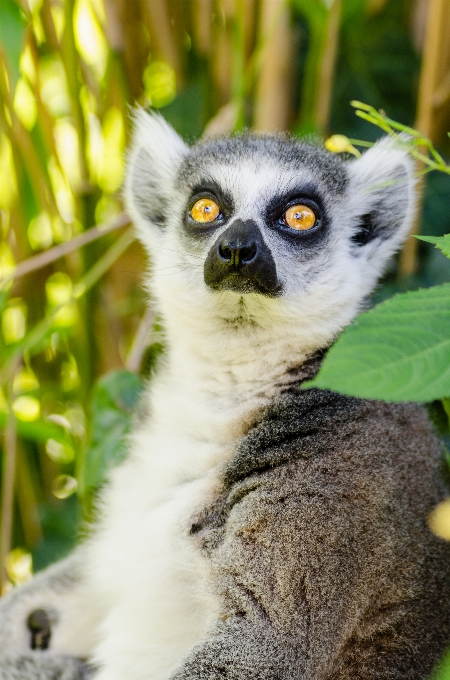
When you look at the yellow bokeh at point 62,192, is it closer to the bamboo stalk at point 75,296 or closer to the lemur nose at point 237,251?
the bamboo stalk at point 75,296

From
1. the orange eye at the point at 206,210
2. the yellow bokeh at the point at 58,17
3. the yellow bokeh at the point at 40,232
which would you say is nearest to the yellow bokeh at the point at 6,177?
the yellow bokeh at the point at 40,232

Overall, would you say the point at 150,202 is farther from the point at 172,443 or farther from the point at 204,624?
the point at 204,624

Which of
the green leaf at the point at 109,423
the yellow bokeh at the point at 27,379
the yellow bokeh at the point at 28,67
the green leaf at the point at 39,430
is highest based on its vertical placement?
the yellow bokeh at the point at 28,67

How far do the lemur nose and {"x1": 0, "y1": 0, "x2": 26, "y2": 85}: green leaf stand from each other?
33.5 inches

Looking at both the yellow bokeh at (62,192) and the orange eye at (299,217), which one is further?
the yellow bokeh at (62,192)

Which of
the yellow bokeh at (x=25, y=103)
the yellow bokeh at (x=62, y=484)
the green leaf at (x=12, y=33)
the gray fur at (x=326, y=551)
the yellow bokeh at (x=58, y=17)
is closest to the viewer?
the gray fur at (x=326, y=551)

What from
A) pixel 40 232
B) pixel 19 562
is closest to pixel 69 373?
pixel 40 232

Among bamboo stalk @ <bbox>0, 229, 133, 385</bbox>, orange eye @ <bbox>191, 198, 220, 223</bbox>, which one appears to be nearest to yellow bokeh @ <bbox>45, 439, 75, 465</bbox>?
bamboo stalk @ <bbox>0, 229, 133, 385</bbox>

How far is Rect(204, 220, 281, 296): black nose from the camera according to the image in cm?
184

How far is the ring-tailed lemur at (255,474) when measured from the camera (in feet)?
5.27

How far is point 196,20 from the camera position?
10.1 ft

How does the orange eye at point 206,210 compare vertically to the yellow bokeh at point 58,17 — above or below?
below

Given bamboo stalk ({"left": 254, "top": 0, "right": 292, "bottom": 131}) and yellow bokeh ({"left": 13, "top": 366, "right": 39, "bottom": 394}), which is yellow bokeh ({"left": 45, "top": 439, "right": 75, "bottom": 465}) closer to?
yellow bokeh ({"left": 13, "top": 366, "right": 39, "bottom": 394})

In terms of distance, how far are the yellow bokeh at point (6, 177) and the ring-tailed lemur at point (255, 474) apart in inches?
31.2
